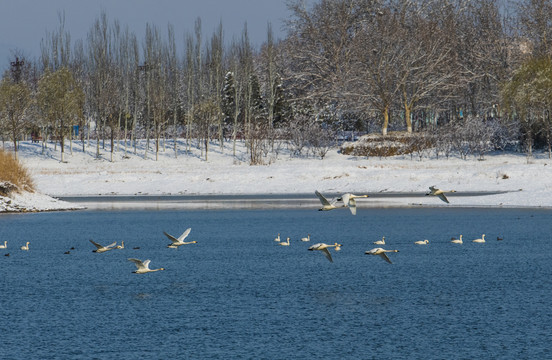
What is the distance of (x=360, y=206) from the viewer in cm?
4372

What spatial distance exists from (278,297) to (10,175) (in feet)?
→ 86.7

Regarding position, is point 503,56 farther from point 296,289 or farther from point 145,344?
point 145,344

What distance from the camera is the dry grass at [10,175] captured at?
39469 millimetres

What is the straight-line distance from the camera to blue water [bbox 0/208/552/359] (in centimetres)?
1269

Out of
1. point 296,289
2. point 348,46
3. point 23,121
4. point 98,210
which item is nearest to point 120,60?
point 23,121

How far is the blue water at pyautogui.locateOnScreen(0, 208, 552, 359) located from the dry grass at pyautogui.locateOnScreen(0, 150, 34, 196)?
960cm

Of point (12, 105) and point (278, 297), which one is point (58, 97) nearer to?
point (12, 105)

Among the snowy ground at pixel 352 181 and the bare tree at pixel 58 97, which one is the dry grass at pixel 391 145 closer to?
the snowy ground at pixel 352 181

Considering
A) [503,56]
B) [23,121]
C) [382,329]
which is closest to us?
[382,329]

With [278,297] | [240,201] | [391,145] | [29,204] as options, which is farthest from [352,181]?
[278,297]

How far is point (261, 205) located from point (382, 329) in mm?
29982

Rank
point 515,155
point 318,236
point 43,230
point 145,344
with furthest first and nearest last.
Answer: point 515,155 → point 43,230 → point 318,236 → point 145,344

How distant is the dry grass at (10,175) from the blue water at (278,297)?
31.5 ft

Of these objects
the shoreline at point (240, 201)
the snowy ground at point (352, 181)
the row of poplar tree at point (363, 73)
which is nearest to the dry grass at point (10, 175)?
the snowy ground at point (352, 181)
